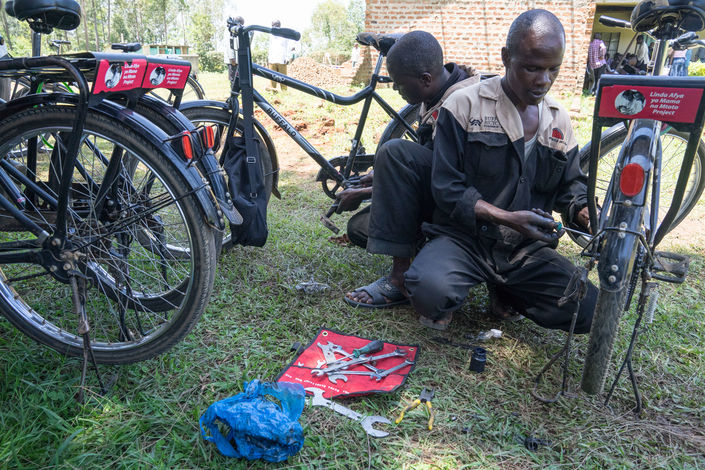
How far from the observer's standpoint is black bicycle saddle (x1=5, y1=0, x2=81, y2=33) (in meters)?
1.81

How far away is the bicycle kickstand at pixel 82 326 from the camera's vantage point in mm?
1719

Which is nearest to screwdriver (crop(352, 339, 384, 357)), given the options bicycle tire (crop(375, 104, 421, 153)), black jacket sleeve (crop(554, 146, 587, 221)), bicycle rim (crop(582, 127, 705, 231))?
black jacket sleeve (crop(554, 146, 587, 221))

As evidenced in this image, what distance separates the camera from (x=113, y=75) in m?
1.60

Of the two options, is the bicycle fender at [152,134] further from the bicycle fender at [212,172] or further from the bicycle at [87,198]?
the bicycle fender at [212,172]

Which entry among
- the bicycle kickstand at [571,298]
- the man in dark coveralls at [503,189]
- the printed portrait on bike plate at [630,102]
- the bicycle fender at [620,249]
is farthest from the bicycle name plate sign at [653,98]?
the bicycle kickstand at [571,298]

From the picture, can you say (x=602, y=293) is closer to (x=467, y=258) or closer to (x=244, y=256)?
(x=467, y=258)

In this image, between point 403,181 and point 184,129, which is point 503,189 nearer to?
point 403,181

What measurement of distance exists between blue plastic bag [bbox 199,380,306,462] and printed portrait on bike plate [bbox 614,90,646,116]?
4.70 feet

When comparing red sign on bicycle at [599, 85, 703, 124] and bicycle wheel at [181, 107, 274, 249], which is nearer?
red sign on bicycle at [599, 85, 703, 124]

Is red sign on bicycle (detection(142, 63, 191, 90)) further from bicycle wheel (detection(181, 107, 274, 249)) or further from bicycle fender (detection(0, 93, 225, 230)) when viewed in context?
bicycle wheel (detection(181, 107, 274, 249))

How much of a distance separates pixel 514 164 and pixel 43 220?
1905 mm

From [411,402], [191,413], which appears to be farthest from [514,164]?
[191,413]

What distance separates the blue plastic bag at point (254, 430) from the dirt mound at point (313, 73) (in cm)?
1123

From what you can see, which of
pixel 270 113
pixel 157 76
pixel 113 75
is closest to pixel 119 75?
pixel 113 75
